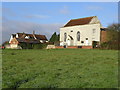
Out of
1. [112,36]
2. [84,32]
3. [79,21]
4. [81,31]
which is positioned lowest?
[112,36]

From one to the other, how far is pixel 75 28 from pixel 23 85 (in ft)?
141

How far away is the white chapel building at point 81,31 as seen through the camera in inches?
1650

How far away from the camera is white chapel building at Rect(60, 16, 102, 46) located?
137 ft

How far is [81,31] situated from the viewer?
45.2m

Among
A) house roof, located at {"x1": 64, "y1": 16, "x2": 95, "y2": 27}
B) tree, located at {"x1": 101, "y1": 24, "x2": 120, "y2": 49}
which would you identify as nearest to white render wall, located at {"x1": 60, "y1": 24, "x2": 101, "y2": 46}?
house roof, located at {"x1": 64, "y1": 16, "x2": 95, "y2": 27}

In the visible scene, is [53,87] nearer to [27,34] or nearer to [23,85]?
[23,85]

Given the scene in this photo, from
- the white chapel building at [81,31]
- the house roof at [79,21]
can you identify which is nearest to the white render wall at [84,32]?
the white chapel building at [81,31]

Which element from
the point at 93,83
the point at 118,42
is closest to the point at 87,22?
the point at 118,42

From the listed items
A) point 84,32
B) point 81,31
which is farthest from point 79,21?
point 84,32

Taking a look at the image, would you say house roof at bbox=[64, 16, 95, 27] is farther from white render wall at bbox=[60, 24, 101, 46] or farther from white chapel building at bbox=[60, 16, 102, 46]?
white render wall at bbox=[60, 24, 101, 46]

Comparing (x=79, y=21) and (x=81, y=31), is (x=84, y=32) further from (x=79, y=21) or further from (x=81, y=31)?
(x=79, y=21)

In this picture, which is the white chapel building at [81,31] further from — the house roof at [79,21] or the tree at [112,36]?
the tree at [112,36]

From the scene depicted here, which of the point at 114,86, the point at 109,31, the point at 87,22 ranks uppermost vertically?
the point at 87,22

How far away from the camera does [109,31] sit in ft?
108
